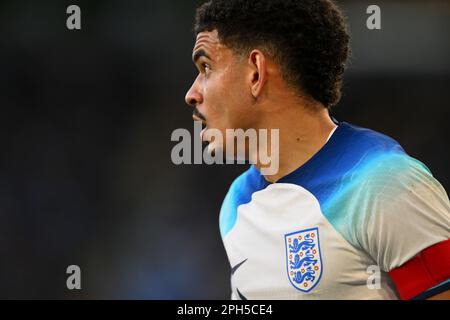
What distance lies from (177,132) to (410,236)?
2.42 metres

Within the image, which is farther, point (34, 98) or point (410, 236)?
point (34, 98)

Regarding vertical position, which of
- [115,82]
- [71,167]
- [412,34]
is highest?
[412,34]

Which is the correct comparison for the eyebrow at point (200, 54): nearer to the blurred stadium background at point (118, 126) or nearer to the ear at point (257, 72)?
the ear at point (257, 72)

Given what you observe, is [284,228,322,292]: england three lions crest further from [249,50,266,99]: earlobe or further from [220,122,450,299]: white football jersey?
[249,50,266,99]: earlobe

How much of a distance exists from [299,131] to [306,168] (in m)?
0.10

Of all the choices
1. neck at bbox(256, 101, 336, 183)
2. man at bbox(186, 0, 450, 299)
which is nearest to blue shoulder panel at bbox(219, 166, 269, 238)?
man at bbox(186, 0, 450, 299)

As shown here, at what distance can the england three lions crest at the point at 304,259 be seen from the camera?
133 centimetres

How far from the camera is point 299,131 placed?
1.46m

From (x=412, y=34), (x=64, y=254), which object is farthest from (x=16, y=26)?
(x=412, y=34)

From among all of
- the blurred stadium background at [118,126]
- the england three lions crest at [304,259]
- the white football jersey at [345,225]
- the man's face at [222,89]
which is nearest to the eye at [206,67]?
the man's face at [222,89]

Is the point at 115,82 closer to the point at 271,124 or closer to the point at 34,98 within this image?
the point at 34,98

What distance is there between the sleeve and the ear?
379 mm

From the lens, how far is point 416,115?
3463 millimetres

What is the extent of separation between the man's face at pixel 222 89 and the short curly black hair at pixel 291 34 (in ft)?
0.10
